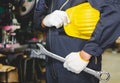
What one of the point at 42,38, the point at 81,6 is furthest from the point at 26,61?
the point at 81,6

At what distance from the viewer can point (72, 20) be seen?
1.47 meters

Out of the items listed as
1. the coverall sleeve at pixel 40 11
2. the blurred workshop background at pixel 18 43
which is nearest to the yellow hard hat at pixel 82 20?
the coverall sleeve at pixel 40 11

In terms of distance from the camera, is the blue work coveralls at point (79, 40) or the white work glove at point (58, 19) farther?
the white work glove at point (58, 19)

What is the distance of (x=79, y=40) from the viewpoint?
1.48 m

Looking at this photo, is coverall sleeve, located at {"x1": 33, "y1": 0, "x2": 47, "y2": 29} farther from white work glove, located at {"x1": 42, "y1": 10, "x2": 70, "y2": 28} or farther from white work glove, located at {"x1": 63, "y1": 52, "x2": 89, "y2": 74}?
white work glove, located at {"x1": 63, "y1": 52, "x2": 89, "y2": 74}

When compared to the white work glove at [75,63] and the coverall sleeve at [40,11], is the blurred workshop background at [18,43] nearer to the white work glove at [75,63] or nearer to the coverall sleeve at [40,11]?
the coverall sleeve at [40,11]

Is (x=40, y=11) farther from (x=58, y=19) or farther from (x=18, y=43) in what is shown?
(x=18, y=43)

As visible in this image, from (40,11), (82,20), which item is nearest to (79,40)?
(82,20)

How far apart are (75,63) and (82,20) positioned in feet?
0.75

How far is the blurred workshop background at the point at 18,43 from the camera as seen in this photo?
3051 millimetres

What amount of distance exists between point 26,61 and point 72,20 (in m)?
2.25

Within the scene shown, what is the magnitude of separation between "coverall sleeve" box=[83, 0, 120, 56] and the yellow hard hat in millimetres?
45

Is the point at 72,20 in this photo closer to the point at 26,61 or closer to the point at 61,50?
the point at 61,50

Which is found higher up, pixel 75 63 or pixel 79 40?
pixel 79 40
